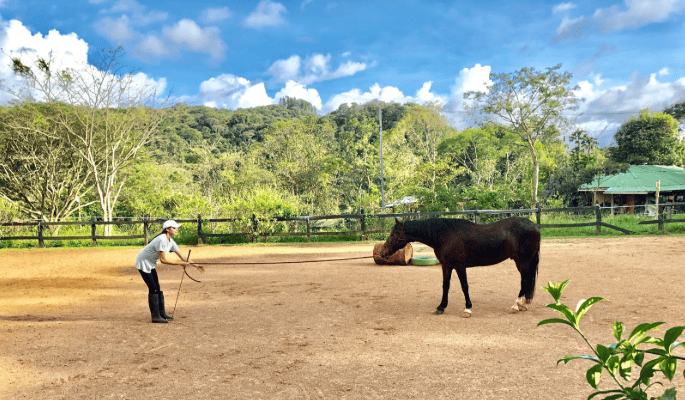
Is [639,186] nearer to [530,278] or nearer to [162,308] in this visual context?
[530,278]

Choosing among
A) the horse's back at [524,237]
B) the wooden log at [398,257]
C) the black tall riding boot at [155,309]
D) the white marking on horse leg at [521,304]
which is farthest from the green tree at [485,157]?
the black tall riding boot at [155,309]

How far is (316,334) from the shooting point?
18.6 ft

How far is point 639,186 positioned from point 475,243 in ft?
97.1

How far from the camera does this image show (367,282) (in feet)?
30.5

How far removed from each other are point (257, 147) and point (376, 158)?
1044 centimetres

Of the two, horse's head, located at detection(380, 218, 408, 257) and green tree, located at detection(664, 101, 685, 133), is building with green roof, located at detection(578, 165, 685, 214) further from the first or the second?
horse's head, located at detection(380, 218, 408, 257)

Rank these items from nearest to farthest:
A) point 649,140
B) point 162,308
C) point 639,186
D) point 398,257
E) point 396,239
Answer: point 162,308
point 396,239
point 398,257
point 639,186
point 649,140

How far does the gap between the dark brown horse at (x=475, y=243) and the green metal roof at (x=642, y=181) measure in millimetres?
26137

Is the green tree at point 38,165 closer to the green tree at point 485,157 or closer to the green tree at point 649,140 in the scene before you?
the green tree at point 485,157

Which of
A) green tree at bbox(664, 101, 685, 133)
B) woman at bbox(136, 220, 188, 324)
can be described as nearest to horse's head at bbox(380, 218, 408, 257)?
woman at bbox(136, 220, 188, 324)

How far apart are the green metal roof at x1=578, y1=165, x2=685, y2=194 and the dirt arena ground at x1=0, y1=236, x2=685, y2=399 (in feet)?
72.6

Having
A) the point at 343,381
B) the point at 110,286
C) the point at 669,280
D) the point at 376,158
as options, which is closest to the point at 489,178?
the point at 376,158

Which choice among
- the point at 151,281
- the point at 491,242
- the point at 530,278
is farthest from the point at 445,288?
the point at 151,281

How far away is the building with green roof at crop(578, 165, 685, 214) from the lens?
29969 mm
